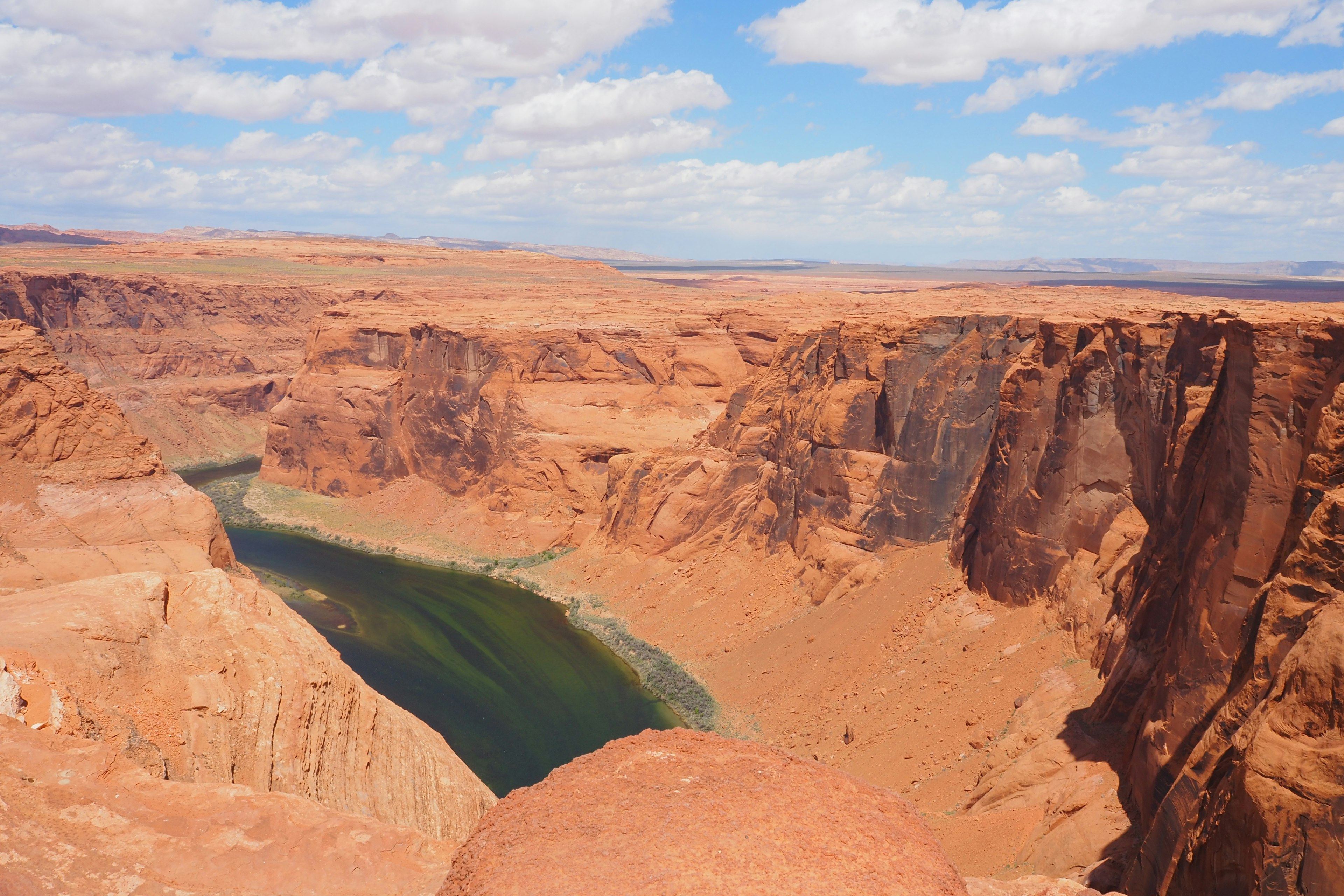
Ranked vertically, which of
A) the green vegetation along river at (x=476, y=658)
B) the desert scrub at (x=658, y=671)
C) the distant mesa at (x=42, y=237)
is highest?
the distant mesa at (x=42, y=237)

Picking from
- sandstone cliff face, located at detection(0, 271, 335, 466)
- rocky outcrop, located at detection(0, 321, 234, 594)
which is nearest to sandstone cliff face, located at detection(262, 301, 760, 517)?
sandstone cliff face, located at detection(0, 271, 335, 466)

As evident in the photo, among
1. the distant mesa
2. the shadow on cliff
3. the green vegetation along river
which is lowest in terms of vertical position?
the green vegetation along river

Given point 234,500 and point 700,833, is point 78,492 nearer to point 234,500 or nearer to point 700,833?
point 700,833

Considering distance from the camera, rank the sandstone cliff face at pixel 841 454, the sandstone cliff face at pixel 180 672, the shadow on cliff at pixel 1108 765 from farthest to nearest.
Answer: the sandstone cliff face at pixel 841 454 → the shadow on cliff at pixel 1108 765 → the sandstone cliff face at pixel 180 672

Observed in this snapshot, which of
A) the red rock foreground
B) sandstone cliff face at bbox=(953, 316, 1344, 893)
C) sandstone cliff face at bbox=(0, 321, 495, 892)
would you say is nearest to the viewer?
the red rock foreground

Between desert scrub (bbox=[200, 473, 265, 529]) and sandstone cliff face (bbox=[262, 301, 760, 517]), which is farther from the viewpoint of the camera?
desert scrub (bbox=[200, 473, 265, 529])

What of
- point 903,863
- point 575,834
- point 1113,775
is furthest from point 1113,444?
point 575,834

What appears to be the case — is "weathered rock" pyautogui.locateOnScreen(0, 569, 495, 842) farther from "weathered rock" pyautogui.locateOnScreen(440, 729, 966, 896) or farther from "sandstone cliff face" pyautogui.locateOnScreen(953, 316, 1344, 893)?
"sandstone cliff face" pyautogui.locateOnScreen(953, 316, 1344, 893)

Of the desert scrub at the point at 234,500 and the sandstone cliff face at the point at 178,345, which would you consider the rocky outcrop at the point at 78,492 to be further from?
the sandstone cliff face at the point at 178,345

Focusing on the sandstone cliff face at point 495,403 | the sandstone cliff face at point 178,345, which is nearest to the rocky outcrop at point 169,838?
the sandstone cliff face at point 495,403
